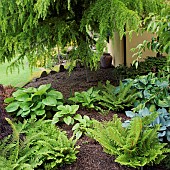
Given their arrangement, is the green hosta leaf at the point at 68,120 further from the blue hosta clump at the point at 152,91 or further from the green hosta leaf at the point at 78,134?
the blue hosta clump at the point at 152,91

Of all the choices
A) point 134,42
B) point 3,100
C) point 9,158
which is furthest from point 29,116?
point 134,42

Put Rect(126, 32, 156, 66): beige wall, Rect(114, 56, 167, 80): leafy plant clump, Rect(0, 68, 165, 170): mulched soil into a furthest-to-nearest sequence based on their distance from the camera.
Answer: Rect(126, 32, 156, 66): beige wall, Rect(114, 56, 167, 80): leafy plant clump, Rect(0, 68, 165, 170): mulched soil

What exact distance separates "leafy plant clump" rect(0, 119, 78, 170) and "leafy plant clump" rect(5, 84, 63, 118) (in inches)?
19.7

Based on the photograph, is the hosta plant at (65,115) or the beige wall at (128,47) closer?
the hosta plant at (65,115)

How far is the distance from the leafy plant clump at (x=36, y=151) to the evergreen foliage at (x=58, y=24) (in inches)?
59.6

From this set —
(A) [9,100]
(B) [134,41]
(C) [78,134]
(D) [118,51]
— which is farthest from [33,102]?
(D) [118,51]

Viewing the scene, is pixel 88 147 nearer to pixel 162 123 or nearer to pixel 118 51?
pixel 162 123

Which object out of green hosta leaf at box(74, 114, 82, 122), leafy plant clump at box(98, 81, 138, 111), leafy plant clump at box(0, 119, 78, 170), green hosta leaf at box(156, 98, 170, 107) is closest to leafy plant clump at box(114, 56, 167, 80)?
leafy plant clump at box(98, 81, 138, 111)

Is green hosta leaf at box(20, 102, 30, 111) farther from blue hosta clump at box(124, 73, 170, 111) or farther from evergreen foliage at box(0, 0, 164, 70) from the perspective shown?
blue hosta clump at box(124, 73, 170, 111)

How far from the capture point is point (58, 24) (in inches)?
160

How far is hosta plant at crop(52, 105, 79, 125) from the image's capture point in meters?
3.31

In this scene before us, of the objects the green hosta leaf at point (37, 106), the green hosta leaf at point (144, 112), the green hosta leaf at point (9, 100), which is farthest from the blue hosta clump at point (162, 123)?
the green hosta leaf at point (9, 100)

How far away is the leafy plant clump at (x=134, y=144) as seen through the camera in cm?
263

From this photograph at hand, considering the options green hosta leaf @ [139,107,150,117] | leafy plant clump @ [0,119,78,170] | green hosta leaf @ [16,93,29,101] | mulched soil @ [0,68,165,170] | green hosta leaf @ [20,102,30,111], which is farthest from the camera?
green hosta leaf @ [16,93,29,101]
